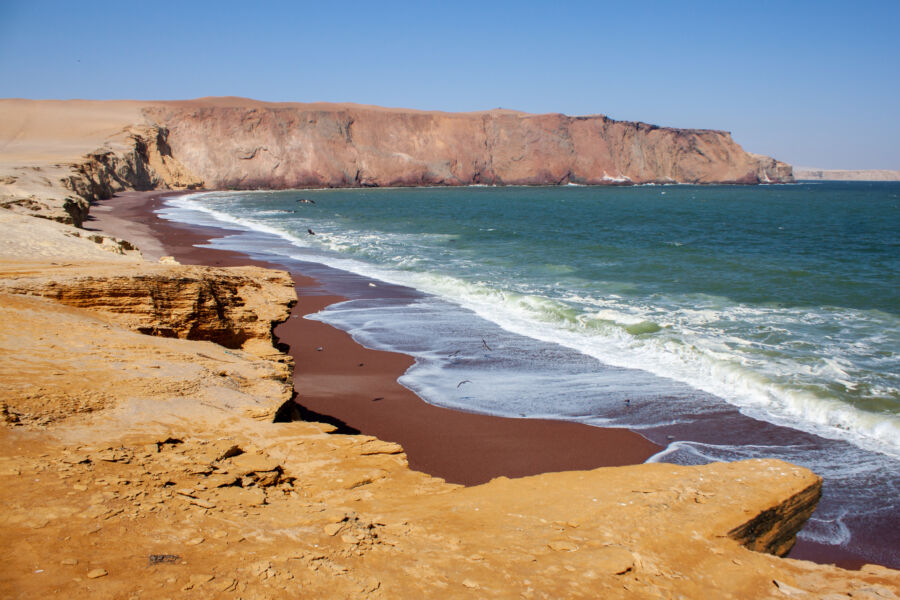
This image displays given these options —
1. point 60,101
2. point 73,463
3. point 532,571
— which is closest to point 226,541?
point 73,463

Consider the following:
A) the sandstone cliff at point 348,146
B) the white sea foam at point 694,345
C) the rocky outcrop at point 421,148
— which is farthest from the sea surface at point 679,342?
the rocky outcrop at point 421,148

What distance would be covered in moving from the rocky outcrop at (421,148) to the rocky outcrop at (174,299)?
81498mm

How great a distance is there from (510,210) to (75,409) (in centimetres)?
4581

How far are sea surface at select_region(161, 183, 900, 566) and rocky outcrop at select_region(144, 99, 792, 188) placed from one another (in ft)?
219

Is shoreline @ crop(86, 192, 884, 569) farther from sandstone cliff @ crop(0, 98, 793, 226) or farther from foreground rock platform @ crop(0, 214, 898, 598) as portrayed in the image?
A: sandstone cliff @ crop(0, 98, 793, 226)

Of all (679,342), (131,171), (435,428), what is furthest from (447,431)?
(131,171)

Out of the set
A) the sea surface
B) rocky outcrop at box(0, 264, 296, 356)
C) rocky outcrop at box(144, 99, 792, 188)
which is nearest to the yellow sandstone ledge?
rocky outcrop at box(0, 264, 296, 356)

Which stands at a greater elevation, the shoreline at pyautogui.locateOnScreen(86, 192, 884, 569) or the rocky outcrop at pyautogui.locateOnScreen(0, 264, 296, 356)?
the rocky outcrop at pyautogui.locateOnScreen(0, 264, 296, 356)

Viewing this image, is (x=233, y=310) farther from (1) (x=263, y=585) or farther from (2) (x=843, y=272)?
(2) (x=843, y=272)

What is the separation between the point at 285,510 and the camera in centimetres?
302

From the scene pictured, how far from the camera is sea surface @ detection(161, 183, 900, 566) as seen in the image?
6.45 metres

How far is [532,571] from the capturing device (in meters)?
2.66

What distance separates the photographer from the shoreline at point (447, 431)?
5.90 metres

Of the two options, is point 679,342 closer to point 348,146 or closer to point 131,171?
point 131,171
